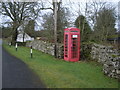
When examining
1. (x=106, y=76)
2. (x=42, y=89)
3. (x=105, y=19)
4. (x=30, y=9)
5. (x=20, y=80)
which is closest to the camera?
(x=42, y=89)

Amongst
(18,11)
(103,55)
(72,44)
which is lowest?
(103,55)

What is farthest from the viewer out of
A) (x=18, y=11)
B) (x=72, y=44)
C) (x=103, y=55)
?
(x=18, y=11)

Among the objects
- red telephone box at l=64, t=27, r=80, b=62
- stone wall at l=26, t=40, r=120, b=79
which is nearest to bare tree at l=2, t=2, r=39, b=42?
stone wall at l=26, t=40, r=120, b=79

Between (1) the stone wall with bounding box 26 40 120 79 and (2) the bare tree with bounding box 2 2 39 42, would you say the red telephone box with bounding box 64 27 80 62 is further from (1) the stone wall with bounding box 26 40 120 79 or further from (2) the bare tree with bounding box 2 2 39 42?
(2) the bare tree with bounding box 2 2 39 42

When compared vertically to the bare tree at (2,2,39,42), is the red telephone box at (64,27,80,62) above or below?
below

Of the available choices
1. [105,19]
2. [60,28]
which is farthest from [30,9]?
[105,19]

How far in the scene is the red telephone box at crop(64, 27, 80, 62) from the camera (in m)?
9.33

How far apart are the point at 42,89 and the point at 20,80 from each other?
1125 millimetres

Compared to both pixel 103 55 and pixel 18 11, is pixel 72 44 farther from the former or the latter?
pixel 18 11

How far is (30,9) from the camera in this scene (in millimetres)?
24016

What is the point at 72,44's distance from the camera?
30.8 ft

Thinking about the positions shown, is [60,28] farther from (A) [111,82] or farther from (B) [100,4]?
(A) [111,82]

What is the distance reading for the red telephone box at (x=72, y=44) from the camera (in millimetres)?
9328

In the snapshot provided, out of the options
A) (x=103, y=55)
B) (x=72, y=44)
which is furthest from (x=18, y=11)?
(x=103, y=55)
